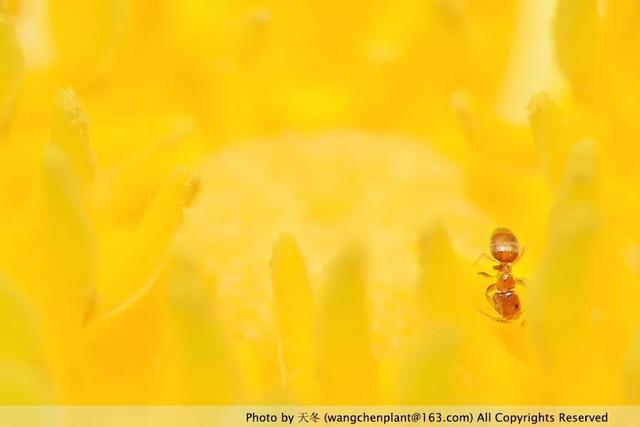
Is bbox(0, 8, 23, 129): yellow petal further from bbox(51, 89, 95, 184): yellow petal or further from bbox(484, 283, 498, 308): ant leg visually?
bbox(484, 283, 498, 308): ant leg

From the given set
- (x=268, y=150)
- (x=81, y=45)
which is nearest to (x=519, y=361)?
(x=268, y=150)

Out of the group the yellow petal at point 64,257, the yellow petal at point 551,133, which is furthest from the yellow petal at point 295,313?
the yellow petal at point 551,133

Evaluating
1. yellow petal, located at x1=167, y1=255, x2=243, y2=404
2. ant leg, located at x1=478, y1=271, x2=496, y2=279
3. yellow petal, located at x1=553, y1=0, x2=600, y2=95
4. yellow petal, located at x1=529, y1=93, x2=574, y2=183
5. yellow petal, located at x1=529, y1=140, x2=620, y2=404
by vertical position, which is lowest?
yellow petal, located at x1=167, y1=255, x2=243, y2=404

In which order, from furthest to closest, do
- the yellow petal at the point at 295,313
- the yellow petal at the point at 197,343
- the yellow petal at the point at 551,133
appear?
→ the yellow petal at the point at 551,133 < the yellow petal at the point at 295,313 < the yellow petal at the point at 197,343

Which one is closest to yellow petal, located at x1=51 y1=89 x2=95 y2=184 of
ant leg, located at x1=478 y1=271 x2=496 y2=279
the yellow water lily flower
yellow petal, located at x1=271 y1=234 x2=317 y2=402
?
the yellow water lily flower

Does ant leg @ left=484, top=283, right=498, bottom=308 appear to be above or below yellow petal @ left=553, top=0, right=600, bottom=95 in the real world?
below

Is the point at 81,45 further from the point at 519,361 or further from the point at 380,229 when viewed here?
the point at 519,361

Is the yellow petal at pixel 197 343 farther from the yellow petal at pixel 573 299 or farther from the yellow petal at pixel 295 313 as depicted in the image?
the yellow petal at pixel 573 299

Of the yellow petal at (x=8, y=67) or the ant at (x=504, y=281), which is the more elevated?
the yellow petal at (x=8, y=67)
